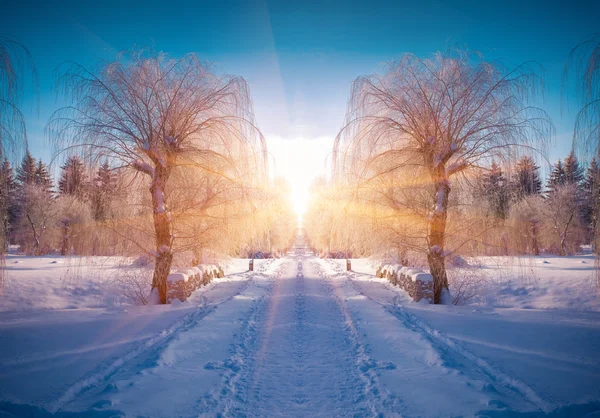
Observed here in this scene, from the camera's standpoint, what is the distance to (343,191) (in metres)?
9.91

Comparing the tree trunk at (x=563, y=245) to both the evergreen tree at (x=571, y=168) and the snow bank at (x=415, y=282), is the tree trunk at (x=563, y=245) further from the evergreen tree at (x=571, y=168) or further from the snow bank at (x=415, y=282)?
the evergreen tree at (x=571, y=168)

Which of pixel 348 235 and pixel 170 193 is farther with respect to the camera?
pixel 348 235

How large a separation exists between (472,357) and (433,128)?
6.29 m

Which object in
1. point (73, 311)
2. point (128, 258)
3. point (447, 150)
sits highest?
point (447, 150)

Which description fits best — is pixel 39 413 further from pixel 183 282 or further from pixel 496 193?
pixel 496 193

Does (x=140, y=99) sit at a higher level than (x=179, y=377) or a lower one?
higher

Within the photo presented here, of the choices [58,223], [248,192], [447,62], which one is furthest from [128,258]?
[58,223]

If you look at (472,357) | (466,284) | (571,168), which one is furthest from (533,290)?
(472,357)

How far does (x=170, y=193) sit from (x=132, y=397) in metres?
6.40

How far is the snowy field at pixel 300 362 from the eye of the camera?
3.26m

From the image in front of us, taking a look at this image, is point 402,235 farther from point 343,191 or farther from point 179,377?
point 179,377

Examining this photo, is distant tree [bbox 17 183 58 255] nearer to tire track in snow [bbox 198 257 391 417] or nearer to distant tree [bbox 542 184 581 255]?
tire track in snow [bbox 198 257 391 417]

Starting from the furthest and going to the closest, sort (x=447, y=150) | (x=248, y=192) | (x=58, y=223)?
(x=58, y=223) → (x=248, y=192) → (x=447, y=150)

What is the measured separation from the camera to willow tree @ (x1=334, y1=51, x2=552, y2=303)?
799 centimetres
